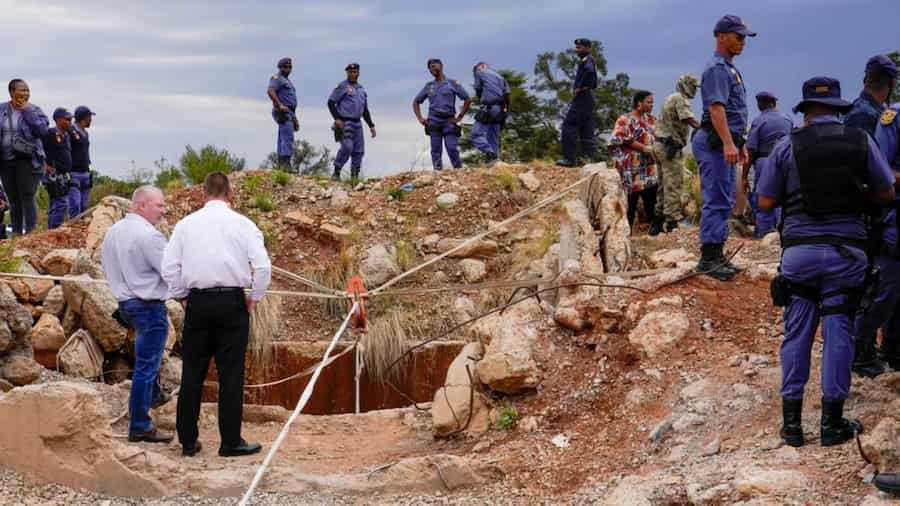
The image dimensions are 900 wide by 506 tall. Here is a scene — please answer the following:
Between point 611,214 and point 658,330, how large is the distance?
4211mm

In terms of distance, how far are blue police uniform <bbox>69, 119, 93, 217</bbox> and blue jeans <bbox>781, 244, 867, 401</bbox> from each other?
32.0ft

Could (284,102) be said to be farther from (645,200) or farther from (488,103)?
(645,200)

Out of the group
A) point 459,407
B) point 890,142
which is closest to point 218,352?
point 459,407

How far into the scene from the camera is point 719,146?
7.49 meters

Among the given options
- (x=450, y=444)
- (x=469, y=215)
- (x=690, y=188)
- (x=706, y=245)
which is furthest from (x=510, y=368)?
(x=690, y=188)

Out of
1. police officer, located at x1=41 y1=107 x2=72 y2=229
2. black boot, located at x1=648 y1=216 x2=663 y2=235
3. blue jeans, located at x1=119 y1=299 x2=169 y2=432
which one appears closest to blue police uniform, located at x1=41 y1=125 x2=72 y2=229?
police officer, located at x1=41 y1=107 x2=72 y2=229

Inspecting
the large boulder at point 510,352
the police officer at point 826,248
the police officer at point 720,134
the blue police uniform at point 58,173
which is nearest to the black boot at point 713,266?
the police officer at point 720,134

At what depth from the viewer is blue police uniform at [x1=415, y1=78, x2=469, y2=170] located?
14625 mm

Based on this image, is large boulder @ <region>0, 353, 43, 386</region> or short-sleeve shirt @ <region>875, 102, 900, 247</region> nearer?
short-sleeve shirt @ <region>875, 102, 900, 247</region>

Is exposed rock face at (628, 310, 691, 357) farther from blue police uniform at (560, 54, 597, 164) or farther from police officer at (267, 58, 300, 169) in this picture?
police officer at (267, 58, 300, 169)

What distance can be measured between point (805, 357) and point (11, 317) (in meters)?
5.65

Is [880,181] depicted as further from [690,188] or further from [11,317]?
[690,188]

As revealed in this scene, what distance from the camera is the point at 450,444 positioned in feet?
24.4

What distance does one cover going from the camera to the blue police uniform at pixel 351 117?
49.3 ft
